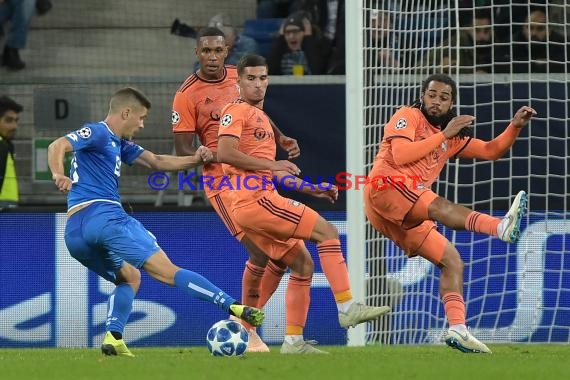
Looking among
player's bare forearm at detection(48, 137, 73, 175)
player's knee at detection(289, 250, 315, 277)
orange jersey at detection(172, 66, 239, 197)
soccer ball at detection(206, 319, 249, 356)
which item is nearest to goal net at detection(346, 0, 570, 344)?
orange jersey at detection(172, 66, 239, 197)

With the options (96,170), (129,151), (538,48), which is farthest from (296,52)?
(96,170)

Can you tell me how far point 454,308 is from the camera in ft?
29.0

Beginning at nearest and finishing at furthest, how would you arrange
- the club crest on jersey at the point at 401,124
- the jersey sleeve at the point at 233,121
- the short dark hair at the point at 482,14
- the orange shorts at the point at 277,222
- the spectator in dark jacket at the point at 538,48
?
1. the orange shorts at the point at 277,222
2. the jersey sleeve at the point at 233,121
3. the club crest on jersey at the point at 401,124
4. the spectator in dark jacket at the point at 538,48
5. the short dark hair at the point at 482,14

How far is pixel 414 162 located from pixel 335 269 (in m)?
1.09

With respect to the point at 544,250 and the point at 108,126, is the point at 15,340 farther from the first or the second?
the point at 544,250

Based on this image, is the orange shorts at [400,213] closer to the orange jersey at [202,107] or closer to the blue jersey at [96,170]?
the orange jersey at [202,107]

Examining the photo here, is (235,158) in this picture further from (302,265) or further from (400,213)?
(400,213)

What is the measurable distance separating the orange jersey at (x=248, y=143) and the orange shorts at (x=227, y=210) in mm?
313

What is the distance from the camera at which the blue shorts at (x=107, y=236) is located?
8109 mm

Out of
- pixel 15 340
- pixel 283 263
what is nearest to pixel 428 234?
pixel 283 263

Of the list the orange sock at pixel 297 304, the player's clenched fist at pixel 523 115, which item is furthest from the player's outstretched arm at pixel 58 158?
the player's clenched fist at pixel 523 115

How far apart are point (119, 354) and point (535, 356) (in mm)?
2747

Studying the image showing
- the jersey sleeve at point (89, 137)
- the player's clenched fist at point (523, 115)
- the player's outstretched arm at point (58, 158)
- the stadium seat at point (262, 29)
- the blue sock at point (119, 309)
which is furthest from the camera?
the stadium seat at point (262, 29)

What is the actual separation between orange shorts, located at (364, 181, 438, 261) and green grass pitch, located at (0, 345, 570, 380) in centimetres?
85
